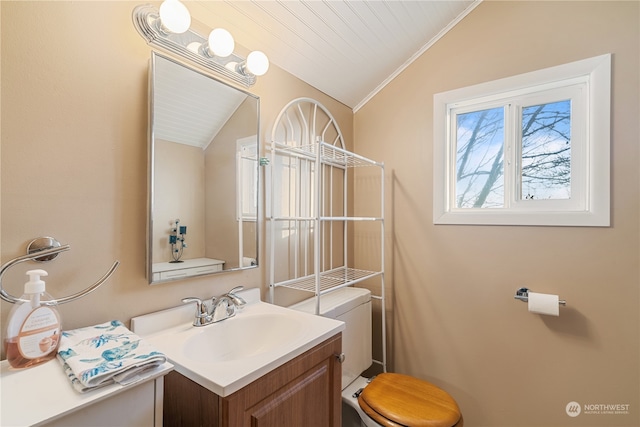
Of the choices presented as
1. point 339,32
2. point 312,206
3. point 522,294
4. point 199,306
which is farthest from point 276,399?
point 339,32

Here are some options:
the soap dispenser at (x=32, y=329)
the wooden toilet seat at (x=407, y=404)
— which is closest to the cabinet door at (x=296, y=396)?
the wooden toilet seat at (x=407, y=404)

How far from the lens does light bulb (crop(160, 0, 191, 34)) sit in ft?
3.06

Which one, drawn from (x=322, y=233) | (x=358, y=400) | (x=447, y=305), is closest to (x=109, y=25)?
(x=322, y=233)

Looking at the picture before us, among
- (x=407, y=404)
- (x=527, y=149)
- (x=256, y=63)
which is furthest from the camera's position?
(x=527, y=149)

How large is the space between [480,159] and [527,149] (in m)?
0.23

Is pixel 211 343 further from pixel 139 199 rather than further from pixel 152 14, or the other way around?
pixel 152 14

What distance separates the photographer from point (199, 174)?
1163 mm

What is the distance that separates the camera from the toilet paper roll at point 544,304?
4.47ft

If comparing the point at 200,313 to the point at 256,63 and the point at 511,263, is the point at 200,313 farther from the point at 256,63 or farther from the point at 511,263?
the point at 511,263

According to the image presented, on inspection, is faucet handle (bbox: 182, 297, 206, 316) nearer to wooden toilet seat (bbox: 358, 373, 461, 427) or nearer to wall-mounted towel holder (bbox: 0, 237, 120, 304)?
wall-mounted towel holder (bbox: 0, 237, 120, 304)

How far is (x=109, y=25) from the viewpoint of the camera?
0.90 meters

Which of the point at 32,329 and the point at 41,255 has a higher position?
the point at 41,255

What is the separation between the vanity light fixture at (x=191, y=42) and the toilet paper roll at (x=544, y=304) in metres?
1.70

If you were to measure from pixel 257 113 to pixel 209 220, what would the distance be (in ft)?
1.84
